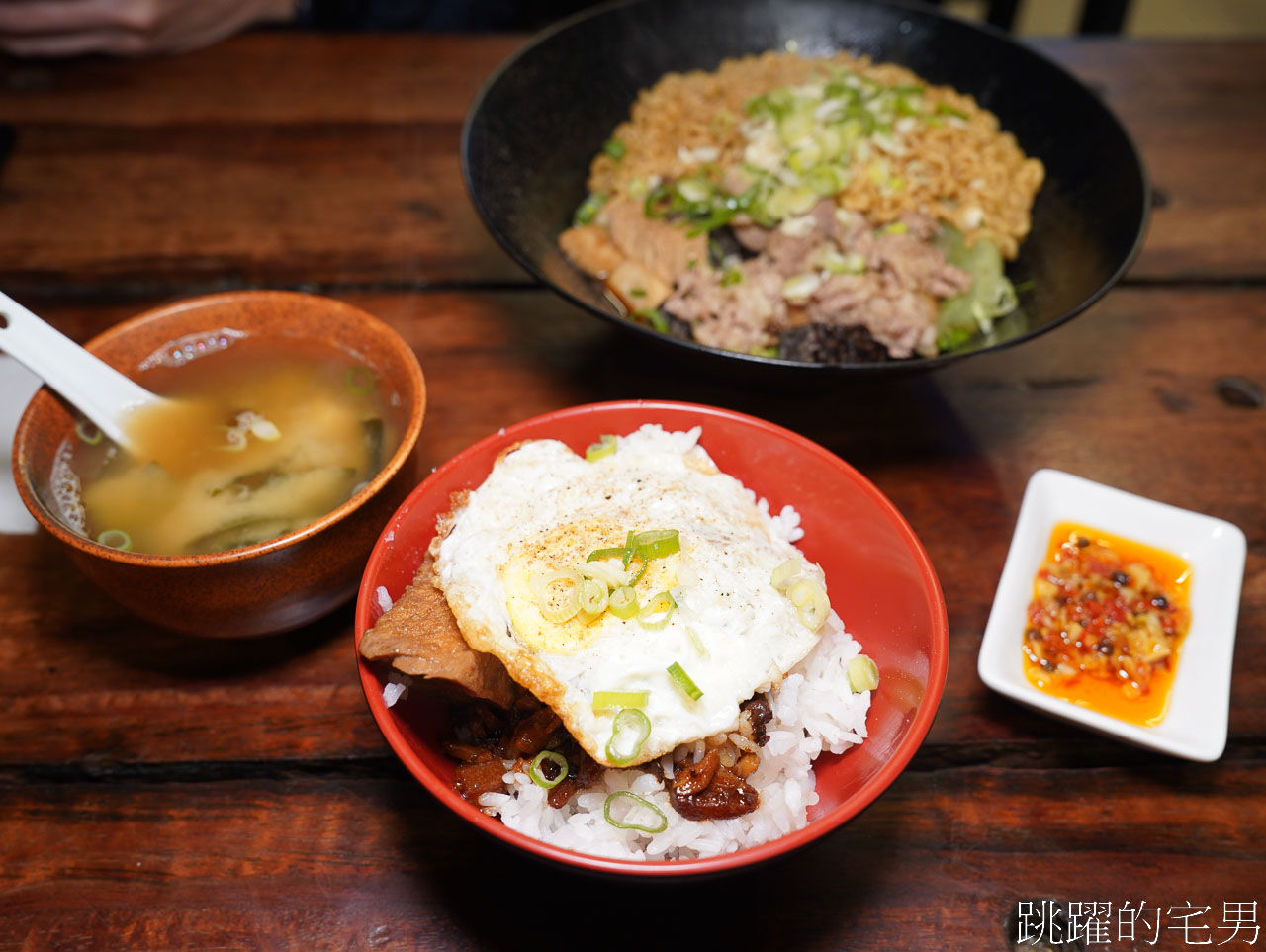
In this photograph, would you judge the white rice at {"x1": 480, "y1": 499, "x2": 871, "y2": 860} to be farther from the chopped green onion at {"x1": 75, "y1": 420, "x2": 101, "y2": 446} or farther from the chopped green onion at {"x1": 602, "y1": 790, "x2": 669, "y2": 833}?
the chopped green onion at {"x1": 75, "y1": 420, "x2": 101, "y2": 446}

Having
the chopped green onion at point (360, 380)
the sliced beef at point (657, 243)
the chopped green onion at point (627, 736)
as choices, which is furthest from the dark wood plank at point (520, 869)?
the sliced beef at point (657, 243)

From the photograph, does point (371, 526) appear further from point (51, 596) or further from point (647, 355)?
point (647, 355)

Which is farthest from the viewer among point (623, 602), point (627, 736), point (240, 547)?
point (240, 547)

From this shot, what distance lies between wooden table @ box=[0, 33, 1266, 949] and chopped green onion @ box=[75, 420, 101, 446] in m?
0.34

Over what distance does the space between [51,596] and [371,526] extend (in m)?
0.80

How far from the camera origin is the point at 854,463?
7.14 ft

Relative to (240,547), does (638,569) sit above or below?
above

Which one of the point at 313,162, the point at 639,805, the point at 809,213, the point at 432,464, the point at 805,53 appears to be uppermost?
the point at 805,53

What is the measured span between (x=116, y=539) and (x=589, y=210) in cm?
144

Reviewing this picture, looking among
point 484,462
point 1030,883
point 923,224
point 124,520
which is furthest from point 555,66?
point 1030,883

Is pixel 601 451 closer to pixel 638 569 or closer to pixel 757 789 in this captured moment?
pixel 638 569

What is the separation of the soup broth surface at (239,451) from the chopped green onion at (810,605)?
0.83 meters

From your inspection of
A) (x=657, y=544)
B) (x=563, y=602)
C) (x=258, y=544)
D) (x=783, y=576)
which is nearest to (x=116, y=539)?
(x=258, y=544)

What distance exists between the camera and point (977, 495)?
2129 mm
